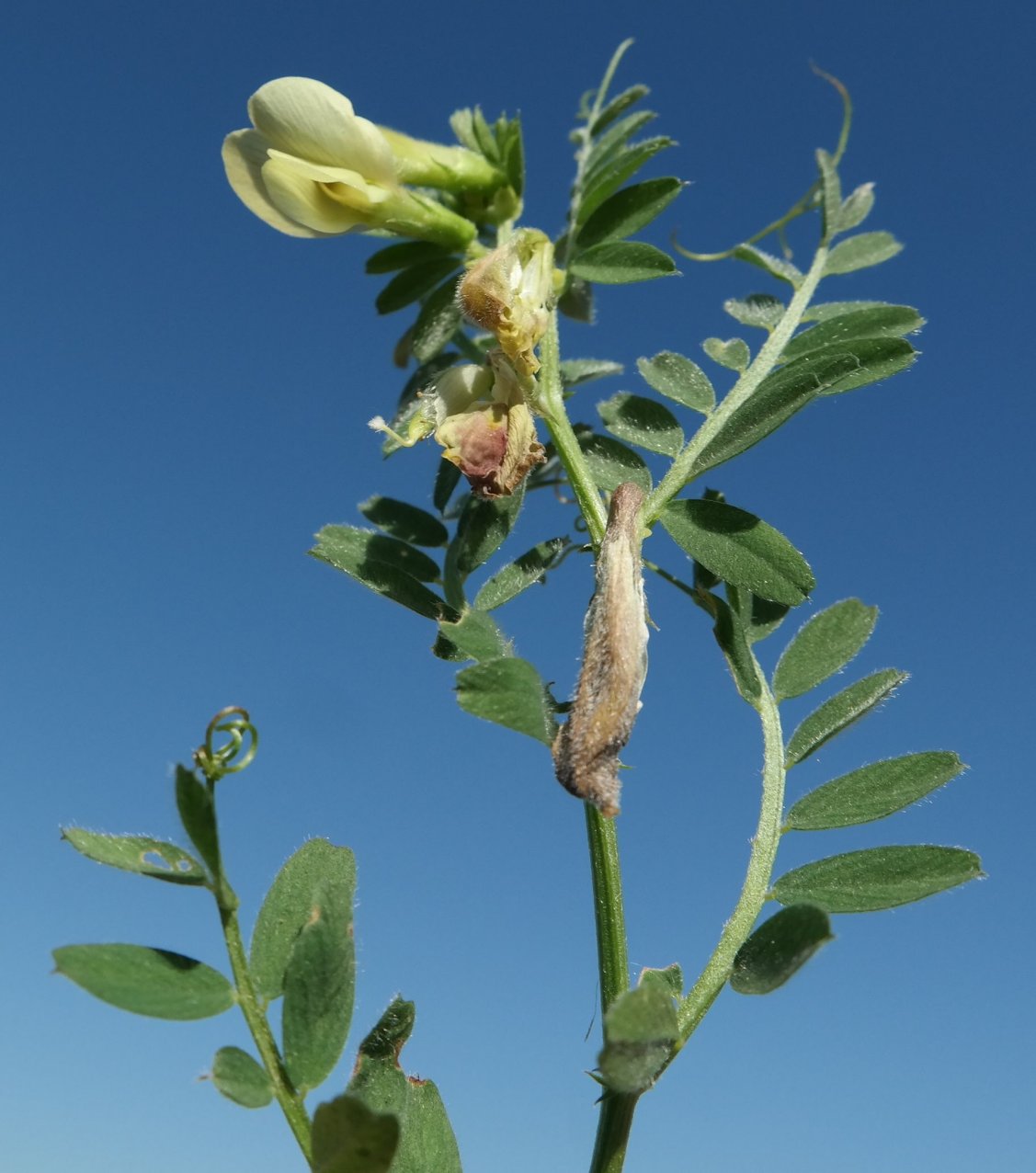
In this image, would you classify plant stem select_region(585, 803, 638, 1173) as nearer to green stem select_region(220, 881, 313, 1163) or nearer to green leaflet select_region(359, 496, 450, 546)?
green stem select_region(220, 881, 313, 1163)

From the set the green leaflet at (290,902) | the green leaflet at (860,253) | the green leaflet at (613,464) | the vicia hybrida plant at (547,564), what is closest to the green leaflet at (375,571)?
the vicia hybrida plant at (547,564)

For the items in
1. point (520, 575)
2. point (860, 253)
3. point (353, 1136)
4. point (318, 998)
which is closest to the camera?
point (353, 1136)

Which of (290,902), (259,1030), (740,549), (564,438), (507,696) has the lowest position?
(259,1030)

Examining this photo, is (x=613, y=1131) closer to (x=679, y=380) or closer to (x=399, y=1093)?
(x=399, y=1093)

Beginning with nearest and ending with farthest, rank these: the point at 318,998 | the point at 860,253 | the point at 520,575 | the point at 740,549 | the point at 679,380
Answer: the point at 318,998, the point at 740,549, the point at 520,575, the point at 679,380, the point at 860,253

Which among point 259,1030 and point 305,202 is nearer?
point 259,1030

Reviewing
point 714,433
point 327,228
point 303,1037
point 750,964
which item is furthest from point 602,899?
point 327,228

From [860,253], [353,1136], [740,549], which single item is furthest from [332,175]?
[353,1136]
